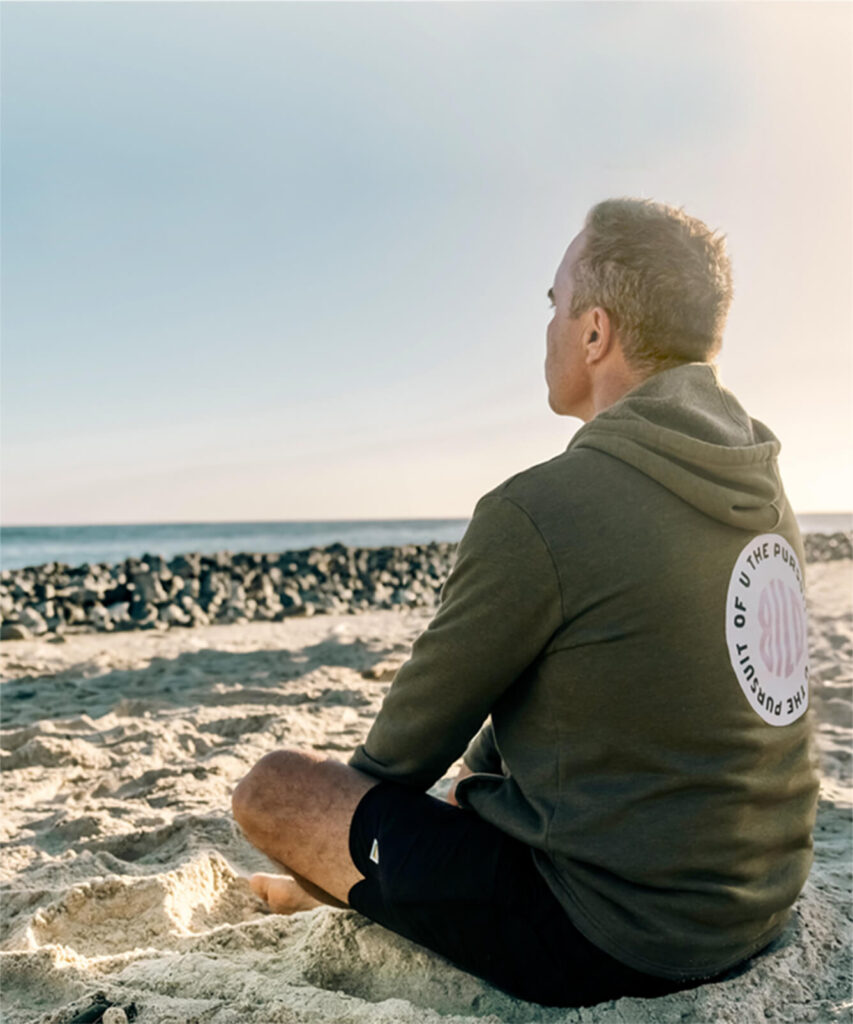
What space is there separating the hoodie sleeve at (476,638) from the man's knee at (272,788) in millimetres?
280

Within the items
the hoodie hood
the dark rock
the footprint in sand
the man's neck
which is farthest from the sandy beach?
the dark rock

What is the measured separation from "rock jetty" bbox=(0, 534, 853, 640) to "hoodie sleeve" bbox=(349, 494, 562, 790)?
22.1 ft

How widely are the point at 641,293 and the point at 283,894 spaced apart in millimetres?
1753

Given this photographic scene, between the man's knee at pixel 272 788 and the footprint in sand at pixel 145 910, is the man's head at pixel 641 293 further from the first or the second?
the footprint in sand at pixel 145 910

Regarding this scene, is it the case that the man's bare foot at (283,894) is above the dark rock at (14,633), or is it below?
above

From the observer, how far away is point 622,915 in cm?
159

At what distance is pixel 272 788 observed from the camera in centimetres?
194

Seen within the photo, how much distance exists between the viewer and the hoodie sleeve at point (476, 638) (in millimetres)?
1560

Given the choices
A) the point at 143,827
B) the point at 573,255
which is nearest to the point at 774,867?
the point at 573,255

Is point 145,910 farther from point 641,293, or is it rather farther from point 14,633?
point 14,633

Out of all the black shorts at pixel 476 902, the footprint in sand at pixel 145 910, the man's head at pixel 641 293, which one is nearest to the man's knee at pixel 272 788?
the black shorts at pixel 476 902

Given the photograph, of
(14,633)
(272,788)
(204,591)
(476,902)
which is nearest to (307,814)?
(272,788)

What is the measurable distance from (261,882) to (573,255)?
182 cm

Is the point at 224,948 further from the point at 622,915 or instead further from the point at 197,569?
the point at 197,569
